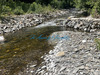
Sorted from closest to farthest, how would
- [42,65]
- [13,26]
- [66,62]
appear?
[66,62]
[42,65]
[13,26]

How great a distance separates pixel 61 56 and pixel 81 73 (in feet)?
6.91

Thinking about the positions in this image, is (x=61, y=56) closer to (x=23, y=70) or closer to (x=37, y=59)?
(x=37, y=59)

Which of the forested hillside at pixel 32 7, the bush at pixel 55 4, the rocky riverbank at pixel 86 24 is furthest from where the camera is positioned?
the bush at pixel 55 4

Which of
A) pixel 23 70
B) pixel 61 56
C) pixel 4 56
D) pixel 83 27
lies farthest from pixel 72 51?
pixel 83 27

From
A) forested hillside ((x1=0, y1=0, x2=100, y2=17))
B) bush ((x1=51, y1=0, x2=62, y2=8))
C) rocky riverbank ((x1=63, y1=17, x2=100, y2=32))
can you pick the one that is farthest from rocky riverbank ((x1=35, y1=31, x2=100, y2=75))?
bush ((x1=51, y1=0, x2=62, y2=8))

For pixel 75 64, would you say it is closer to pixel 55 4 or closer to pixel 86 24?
pixel 86 24

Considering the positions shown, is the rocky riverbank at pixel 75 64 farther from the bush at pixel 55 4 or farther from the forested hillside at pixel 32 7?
the bush at pixel 55 4

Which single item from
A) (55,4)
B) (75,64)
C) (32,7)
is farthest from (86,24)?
(55,4)

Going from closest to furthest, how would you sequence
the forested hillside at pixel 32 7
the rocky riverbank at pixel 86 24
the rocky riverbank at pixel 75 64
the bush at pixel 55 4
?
1. the rocky riverbank at pixel 75 64
2. the rocky riverbank at pixel 86 24
3. the forested hillside at pixel 32 7
4. the bush at pixel 55 4

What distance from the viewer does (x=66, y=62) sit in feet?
17.9

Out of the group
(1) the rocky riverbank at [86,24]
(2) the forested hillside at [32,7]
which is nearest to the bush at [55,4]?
(2) the forested hillside at [32,7]

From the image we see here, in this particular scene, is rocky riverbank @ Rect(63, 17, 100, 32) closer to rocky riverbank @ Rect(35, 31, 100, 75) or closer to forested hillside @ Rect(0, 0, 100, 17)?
forested hillside @ Rect(0, 0, 100, 17)

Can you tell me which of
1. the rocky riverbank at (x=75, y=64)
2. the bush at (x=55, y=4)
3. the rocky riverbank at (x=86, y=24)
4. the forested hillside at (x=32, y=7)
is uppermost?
the bush at (x=55, y=4)

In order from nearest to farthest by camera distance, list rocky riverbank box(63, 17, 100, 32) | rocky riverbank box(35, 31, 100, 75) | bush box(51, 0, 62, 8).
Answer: rocky riverbank box(35, 31, 100, 75)
rocky riverbank box(63, 17, 100, 32)
bush box(51, 0, 62, 8)
